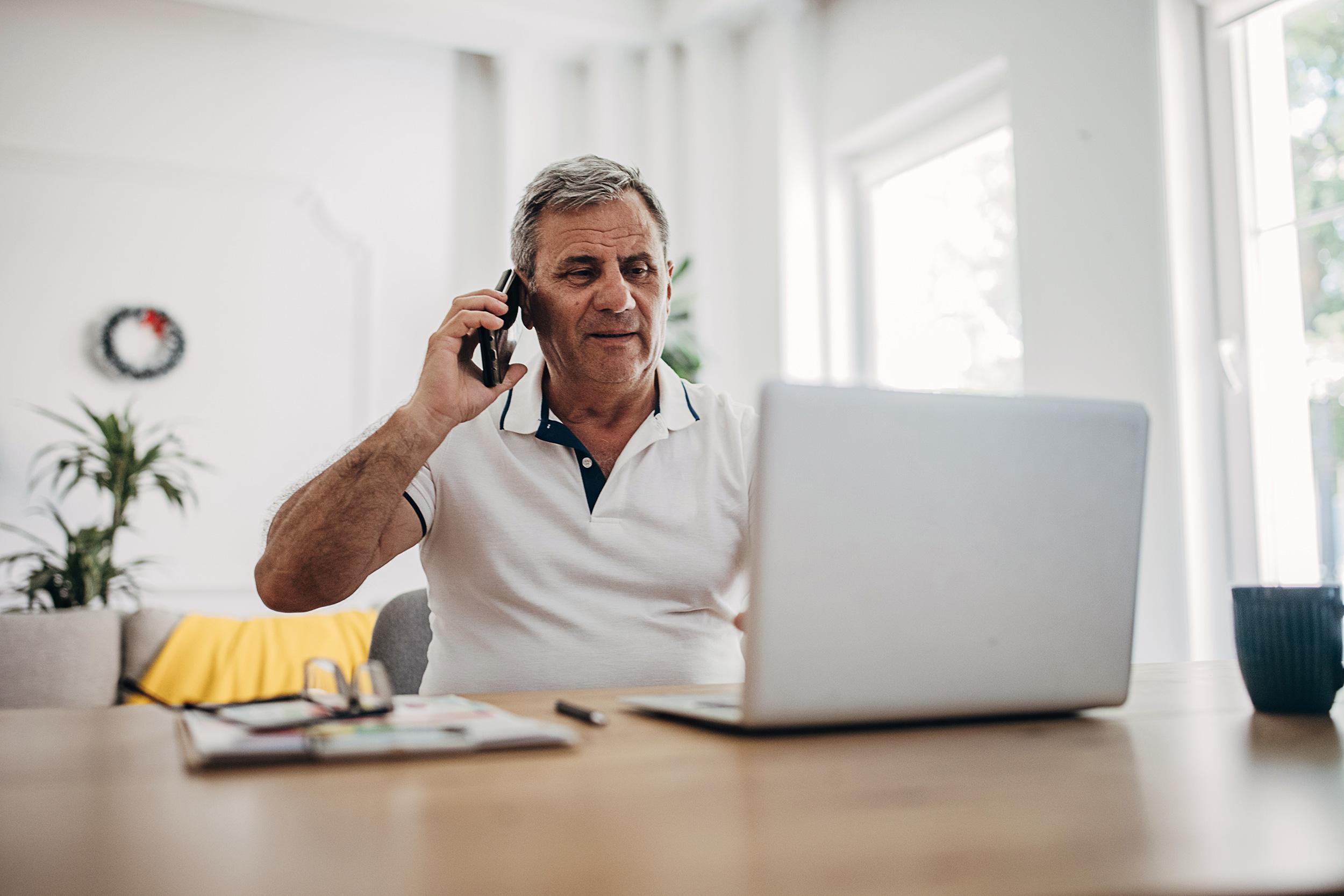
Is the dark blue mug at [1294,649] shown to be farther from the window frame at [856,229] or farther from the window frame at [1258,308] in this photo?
the window frame at [856,229]

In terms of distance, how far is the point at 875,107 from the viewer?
411 centimetres

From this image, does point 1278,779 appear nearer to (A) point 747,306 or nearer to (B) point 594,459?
(B) point 594,459

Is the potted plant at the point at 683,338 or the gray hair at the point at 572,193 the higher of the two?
the potted plant at the point at 683,338

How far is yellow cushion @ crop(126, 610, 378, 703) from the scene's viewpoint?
3045mm

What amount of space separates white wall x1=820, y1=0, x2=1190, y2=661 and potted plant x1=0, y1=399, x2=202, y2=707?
2.91 metres

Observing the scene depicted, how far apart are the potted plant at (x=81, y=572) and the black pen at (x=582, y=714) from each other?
8.36ft

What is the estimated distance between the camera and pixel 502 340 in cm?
162

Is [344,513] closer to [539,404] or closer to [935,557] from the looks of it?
[539,404]

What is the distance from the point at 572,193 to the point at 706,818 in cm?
132

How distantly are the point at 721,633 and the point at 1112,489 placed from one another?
806 mm

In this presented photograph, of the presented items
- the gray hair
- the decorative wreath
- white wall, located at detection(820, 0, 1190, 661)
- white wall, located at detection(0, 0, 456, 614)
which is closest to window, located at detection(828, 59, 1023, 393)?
white wall, located at detection(820, 0, 1190, 661)

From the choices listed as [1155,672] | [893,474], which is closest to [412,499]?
[893,474]

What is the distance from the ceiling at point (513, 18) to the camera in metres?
4.18

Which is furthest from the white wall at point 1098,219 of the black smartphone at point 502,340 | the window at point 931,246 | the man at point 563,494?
the black smartphone at point 502,340
